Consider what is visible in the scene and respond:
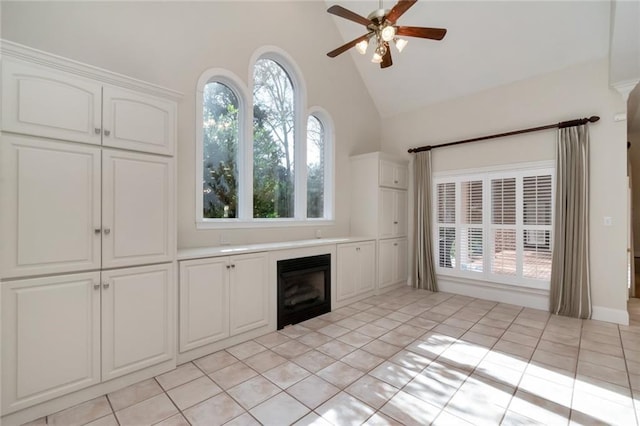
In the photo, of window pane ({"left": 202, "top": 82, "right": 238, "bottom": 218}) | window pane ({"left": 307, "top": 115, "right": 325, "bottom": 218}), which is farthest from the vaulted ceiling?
window pane ({"left": 202, "top": 82, "right": 238, "bottom": 218})

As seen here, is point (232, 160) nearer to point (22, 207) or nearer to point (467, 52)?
point (22, 207)

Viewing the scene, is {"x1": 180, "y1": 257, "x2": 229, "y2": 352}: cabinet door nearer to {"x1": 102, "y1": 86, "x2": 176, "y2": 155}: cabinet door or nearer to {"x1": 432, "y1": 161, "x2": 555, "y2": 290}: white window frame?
{"x1": 102, "y1": 86, "x2": 176, "y2": 155}: cabinet door

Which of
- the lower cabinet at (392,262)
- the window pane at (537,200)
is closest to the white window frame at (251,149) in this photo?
the lower cabinet at (392,262)

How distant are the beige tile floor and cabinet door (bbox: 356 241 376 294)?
94 centimetres

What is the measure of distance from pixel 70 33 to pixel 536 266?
5930 millimetres

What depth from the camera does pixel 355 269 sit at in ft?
14.3

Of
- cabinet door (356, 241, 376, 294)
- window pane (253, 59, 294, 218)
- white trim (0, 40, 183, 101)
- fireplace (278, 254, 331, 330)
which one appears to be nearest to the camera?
white trim (0, 40, 183, 101)

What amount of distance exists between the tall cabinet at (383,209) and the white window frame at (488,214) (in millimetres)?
565

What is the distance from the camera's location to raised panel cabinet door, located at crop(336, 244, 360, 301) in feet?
13.5

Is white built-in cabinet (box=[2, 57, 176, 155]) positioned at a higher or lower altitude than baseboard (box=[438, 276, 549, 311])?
higher

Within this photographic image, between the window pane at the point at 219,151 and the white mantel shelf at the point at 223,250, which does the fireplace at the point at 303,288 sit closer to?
the white mantel shelf at the point at 223,250

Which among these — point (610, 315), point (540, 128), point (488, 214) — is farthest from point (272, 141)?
point (610, 315)

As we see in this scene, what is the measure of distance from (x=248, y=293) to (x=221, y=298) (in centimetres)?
31

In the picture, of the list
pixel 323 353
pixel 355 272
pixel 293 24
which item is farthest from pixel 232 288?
pixel 293 24
